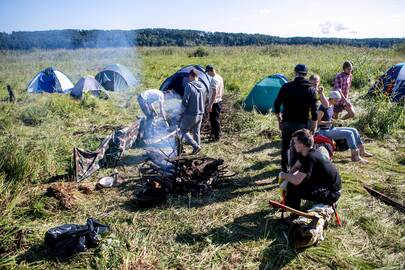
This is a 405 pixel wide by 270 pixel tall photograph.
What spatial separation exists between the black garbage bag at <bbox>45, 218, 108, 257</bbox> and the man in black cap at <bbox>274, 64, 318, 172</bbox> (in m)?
2.74

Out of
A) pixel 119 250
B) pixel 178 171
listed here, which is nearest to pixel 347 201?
pixel 178 171

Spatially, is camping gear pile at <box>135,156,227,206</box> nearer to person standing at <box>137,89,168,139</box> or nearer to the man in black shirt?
the man in black shirt

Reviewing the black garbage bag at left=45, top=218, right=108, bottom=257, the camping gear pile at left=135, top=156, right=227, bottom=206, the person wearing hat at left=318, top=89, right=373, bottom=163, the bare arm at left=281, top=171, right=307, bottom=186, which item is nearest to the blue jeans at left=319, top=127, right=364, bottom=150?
the person wearing hat at left=318, top=89, right=373, bottom=163

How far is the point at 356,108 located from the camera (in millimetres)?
9859

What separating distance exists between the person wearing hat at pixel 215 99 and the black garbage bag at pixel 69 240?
4297mm

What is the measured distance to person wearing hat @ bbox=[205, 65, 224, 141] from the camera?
745 cm

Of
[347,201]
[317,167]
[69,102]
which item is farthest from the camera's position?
[69,102]

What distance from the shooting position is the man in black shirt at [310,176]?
3.91 m

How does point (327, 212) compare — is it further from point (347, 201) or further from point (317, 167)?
point (347, 201)

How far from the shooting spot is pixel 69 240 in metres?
3.83

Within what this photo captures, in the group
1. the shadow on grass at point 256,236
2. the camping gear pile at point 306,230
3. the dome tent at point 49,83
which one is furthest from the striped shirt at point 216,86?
the dome tent at point 49,83

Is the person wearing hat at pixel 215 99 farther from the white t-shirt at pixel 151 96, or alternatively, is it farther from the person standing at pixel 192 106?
the white t-shirt at pixel 151 96

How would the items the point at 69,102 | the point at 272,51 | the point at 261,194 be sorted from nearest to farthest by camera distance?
1. the point at 261,194
2. the point at 69,102
3. the point at 272,51

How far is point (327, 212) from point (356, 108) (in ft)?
22.1
